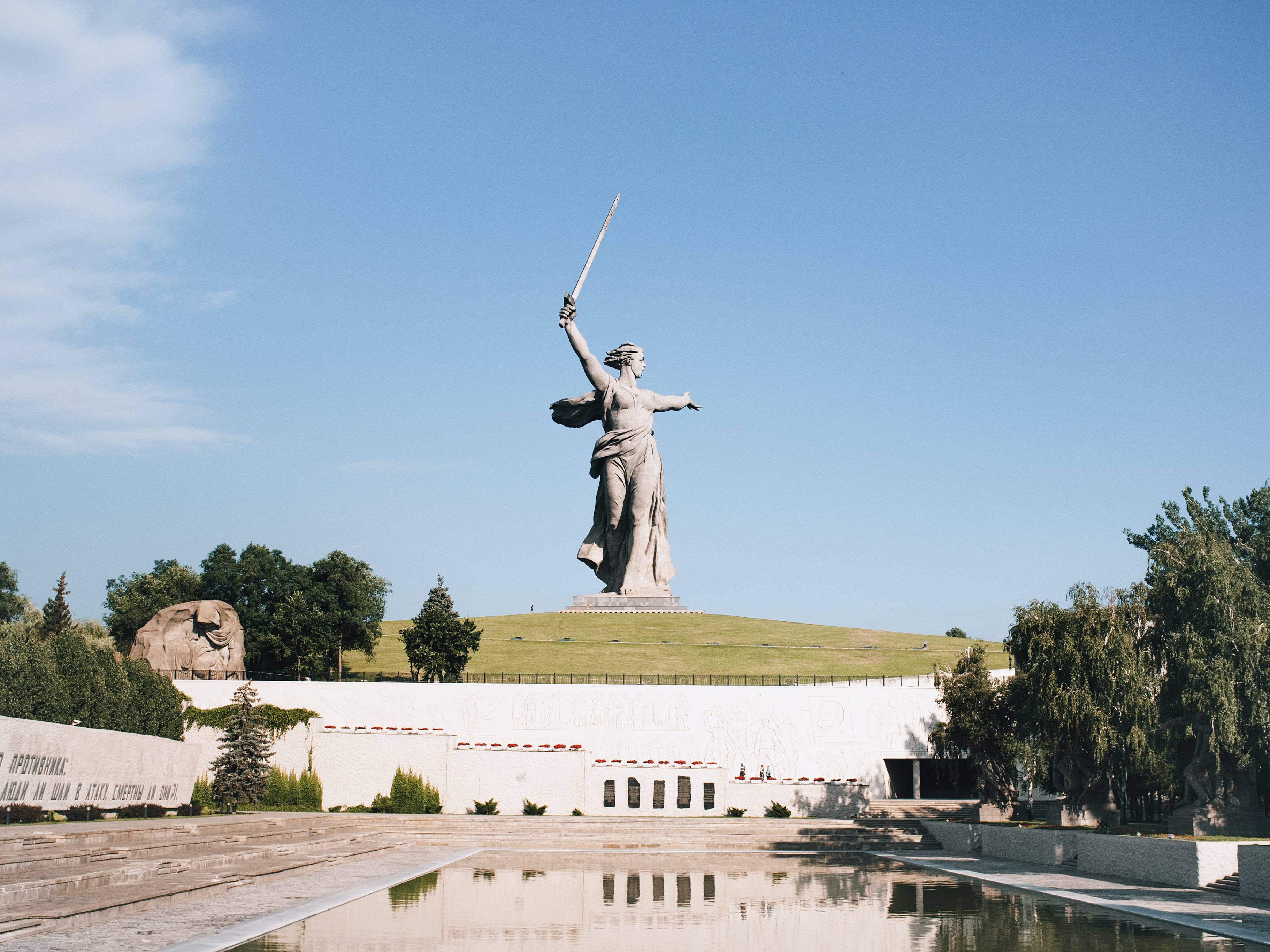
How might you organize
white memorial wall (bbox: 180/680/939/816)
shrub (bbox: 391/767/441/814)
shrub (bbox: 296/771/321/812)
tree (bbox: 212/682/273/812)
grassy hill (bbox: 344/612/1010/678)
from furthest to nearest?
grassy hill (bbox: 344/612/1010/678), white memorial wall (bbox: 180/680/939/816), shrub (bbox: 296/771/321/812), shrub (bbox: 391/767/441/814), tree (bbox: 212/682/273/812)

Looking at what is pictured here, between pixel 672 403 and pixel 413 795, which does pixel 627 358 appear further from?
pixel 413 795

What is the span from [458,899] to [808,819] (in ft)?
64.9

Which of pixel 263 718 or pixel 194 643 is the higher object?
pixel 194 643

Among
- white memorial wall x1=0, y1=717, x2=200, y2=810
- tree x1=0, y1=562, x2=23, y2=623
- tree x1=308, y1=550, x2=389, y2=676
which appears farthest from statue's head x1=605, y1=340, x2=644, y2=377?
tree x1=0, y1=562, x2=23, y2=623

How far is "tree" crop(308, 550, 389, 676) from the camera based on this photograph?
53969 mm

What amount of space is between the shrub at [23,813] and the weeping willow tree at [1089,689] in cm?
2183

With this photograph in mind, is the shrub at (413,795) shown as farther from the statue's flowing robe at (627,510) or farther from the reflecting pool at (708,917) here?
the statue's flowing robe at (627,510)

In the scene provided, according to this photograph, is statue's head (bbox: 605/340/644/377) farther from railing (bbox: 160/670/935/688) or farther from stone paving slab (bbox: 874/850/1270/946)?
stone paving slab (bbox: 874/850/1270/946)

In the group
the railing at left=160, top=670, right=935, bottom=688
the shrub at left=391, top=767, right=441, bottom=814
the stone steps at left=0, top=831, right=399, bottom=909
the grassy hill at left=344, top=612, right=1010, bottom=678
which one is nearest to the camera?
the stone steps at left=0, top=831, right=399, bottom=909

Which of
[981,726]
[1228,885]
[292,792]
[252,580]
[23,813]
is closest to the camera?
[1228,885]

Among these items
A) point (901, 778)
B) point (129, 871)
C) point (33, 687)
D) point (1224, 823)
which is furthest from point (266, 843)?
point (901, 778)

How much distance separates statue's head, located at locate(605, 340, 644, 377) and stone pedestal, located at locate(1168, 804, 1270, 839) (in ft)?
129

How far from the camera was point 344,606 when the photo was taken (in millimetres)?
57125

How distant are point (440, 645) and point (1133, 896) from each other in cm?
3078
